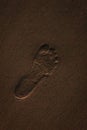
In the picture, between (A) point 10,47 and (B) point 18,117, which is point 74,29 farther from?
(B) point 18,117

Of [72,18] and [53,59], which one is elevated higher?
[72,18]

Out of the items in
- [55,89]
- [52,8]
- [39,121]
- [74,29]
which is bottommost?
[39,121]

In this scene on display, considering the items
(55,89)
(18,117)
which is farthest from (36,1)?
(18,117)

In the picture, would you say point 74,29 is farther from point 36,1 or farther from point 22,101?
point 22,101
